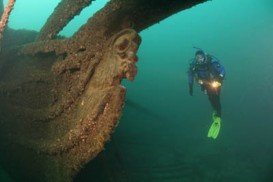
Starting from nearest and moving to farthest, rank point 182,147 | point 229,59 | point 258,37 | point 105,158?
point 105,158
point 182,147
point 229,59
point 258,37

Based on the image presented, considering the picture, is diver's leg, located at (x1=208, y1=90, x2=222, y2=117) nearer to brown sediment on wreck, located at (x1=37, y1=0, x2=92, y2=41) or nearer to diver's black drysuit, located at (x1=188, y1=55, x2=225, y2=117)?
diver's black drysuit, located at (x1=188, y1=55, x2=225, y2=117)

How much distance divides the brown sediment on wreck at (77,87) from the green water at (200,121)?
46.6 inches

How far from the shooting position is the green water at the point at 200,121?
9.28 m

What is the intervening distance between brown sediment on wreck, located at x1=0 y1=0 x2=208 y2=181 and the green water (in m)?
1.18

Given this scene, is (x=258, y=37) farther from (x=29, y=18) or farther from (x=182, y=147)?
(x=29, y=18)

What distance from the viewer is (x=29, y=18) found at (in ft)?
295

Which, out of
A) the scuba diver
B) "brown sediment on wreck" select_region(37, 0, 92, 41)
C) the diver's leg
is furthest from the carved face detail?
the diver's leg

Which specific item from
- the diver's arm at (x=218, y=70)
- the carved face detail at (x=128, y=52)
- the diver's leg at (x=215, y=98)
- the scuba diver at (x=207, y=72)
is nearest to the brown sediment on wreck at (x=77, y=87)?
the carved face detail at (x=128, y=52)

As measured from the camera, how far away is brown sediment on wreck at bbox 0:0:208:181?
376 centimetres

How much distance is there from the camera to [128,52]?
12.6ft

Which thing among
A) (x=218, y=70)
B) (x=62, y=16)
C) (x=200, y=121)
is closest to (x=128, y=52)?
(x=62, y=16)

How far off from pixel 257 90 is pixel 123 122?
2227 cm

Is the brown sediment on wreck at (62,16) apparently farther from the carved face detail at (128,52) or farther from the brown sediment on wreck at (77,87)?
the carved face detail at (128,52)

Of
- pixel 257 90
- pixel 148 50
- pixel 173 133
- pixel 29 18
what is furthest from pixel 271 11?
pixel 29 18
